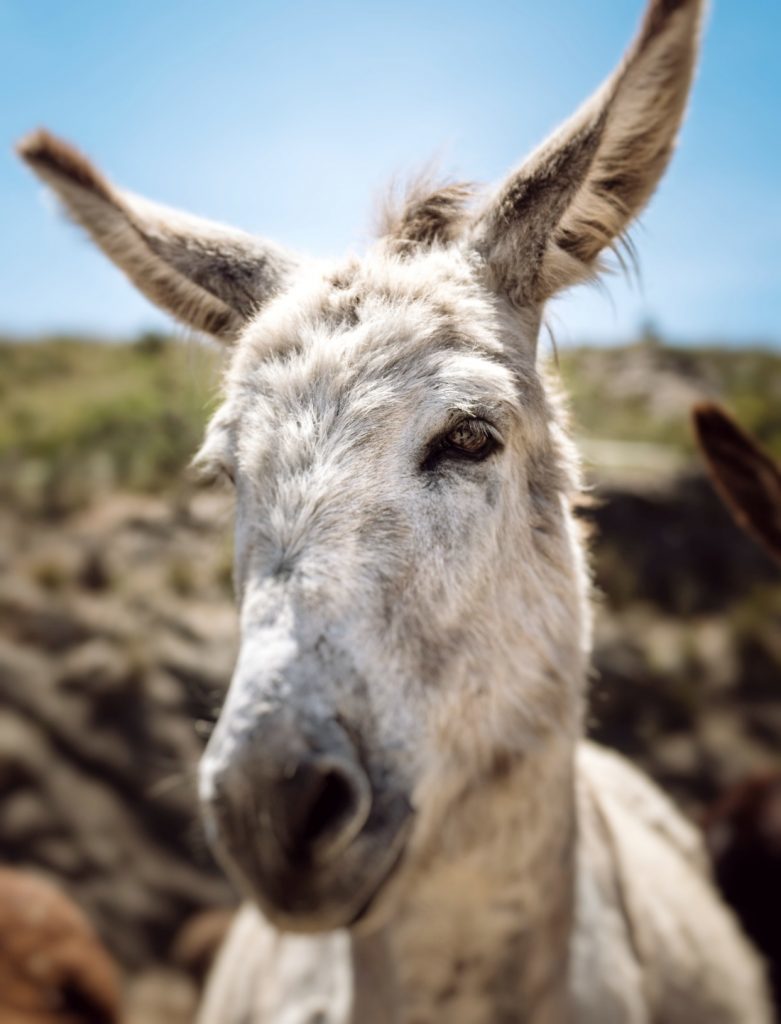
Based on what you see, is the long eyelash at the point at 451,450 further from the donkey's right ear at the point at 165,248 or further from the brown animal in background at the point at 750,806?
the brown animal in background at the point at 750,806

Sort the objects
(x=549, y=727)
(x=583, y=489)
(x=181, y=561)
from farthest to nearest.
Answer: (x=181, y=561)
(x=583, y=489)
(x=549, y=727)

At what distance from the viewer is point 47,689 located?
283 inches

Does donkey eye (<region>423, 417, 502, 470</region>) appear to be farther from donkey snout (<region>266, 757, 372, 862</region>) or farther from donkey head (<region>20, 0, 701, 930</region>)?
donkey snout (<region>266, 757, 372, 862</region>)

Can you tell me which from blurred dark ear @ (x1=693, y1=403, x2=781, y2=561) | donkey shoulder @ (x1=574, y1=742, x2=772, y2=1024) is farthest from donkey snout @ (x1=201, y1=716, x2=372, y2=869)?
blurred dark ear @ (x1=693, y1=403, x2=781, y2=561)

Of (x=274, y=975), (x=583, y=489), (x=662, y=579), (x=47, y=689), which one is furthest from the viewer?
(x=662, y=579)

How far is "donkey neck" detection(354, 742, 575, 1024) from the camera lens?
2.06 metres

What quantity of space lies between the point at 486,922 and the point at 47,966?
314cm

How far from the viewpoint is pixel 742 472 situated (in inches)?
121

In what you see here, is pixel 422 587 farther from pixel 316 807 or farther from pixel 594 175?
pixel 594 175

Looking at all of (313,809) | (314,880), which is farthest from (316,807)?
(314,880)

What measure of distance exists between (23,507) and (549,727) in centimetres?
936

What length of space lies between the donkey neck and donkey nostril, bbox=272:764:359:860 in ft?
2.41

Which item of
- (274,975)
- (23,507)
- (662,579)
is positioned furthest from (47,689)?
(662,579)

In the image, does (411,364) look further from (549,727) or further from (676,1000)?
(676,1000)
